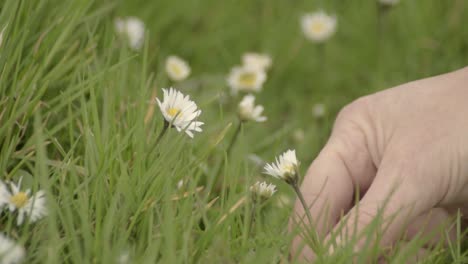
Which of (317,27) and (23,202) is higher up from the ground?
(23,202)

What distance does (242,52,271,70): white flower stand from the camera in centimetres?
271

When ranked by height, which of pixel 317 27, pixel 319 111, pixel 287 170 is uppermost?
pixel 287 170

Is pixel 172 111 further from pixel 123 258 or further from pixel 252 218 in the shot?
pixel 123 258

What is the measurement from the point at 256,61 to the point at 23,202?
164 centimetres

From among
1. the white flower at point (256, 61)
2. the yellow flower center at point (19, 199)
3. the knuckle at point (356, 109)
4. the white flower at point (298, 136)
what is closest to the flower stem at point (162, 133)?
the yellow flower center at point (19, 199)

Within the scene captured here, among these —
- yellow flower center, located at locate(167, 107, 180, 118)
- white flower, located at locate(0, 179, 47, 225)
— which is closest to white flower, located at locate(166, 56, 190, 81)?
yellow flower center, located at locate(167, 107, 180, 118)

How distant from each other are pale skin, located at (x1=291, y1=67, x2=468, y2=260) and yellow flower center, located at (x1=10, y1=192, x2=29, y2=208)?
Answer: 0.46 metres

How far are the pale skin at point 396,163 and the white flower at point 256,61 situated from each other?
42.5 inches

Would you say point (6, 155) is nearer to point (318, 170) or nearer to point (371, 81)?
point (318, 170)

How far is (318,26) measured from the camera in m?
2.99

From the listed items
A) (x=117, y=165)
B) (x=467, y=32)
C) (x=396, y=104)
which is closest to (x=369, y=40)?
(x=467, y=32)

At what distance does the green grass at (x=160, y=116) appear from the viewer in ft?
4.20

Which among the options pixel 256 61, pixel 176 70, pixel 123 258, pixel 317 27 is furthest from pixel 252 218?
pixel 317 27

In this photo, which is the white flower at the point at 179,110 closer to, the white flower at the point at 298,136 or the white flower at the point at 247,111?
the white flower at the point at 247,111
